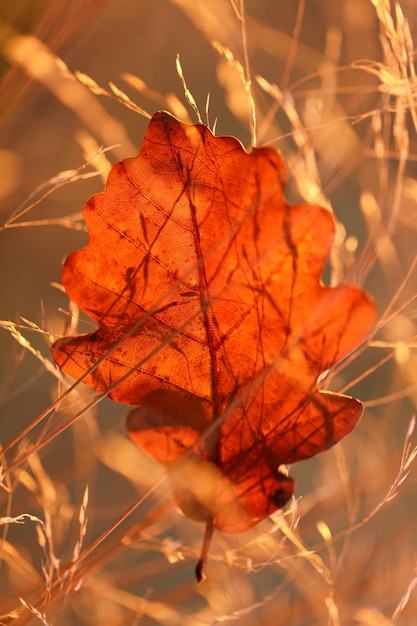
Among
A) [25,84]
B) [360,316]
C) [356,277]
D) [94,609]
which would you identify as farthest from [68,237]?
[360,316]

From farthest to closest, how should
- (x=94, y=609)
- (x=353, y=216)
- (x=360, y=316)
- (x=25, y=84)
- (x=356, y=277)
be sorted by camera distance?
(x=353, y=216) → (x=94, y=609) → (x=25, y=84) → (x=356, y=277) → (x=360, y=316)

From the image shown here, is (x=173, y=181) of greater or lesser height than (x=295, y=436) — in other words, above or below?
above

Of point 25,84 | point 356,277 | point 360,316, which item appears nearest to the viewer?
point 360,316

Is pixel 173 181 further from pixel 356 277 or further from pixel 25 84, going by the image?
pixel 25 84

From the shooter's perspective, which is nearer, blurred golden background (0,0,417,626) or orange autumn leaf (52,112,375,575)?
orange autumn leaf (52,112,375,575)

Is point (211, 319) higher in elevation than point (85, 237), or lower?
higher

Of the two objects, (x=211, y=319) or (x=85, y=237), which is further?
(x=85, y=237)

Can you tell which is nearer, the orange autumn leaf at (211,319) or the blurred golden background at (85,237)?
the orange autumn leaf at (211,319)

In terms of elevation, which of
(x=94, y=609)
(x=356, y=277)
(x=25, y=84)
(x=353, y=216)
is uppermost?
(x=25, y=84)
